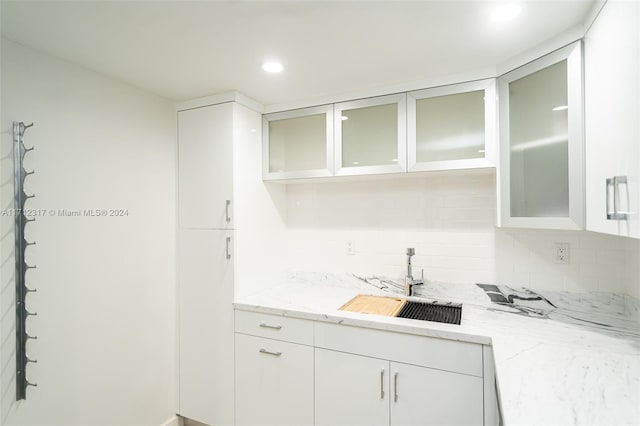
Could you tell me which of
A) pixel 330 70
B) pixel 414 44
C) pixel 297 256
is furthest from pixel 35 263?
pixel 414 44

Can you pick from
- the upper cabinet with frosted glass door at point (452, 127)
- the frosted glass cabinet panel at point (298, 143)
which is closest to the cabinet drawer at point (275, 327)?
the frosted glass cabinet panel at point (298, 143)

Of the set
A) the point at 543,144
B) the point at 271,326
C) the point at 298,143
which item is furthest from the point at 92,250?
the point at 543,144

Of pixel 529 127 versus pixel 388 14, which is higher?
pixel 388 14

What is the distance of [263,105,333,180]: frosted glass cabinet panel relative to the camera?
86.0 inches

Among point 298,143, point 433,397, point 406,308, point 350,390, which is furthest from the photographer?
point 298,143

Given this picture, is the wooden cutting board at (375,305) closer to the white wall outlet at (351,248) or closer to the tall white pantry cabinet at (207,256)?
the white wall outlet at (351,248)

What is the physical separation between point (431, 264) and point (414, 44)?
4.45 ft

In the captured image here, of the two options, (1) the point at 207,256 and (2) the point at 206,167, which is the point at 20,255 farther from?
(2) the point at 206,167

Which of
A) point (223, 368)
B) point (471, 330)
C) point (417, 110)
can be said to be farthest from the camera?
point (223, 368)

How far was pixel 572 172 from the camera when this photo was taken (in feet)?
4.59

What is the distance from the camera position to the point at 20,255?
1.45 m

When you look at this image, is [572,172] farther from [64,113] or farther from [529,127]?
[64,113]

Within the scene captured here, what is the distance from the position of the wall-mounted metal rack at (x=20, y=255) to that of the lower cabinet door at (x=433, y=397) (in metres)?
1.75

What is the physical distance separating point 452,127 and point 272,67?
1.08 metres
